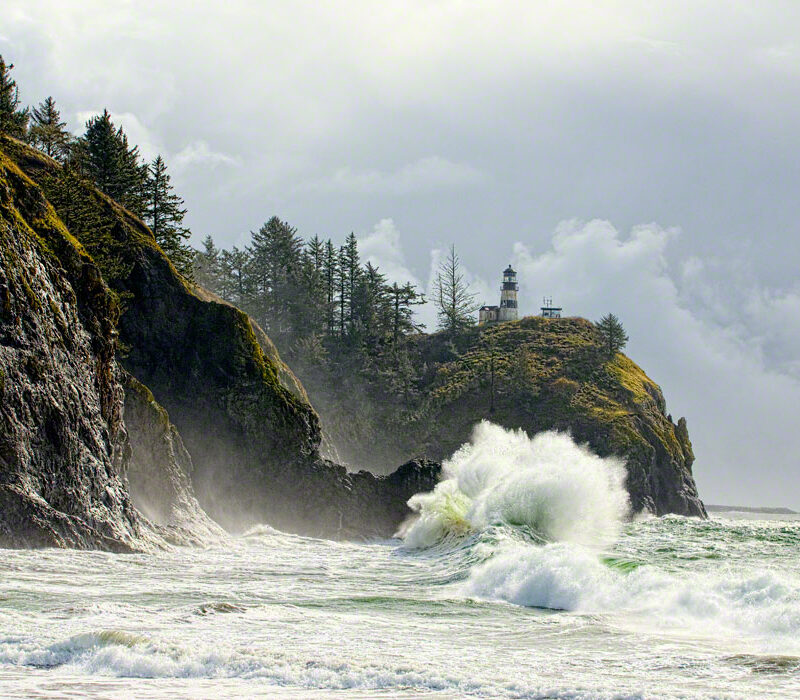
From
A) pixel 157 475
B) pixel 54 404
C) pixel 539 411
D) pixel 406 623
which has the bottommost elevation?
pixel 406 623

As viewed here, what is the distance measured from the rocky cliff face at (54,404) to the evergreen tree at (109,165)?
75.1 ft

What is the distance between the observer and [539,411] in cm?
8044

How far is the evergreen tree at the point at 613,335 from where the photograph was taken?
305 feet

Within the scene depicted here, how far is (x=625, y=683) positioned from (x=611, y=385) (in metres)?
74.5

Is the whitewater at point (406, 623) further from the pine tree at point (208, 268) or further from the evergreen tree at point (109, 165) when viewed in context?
the pine tree at point (208, 268)

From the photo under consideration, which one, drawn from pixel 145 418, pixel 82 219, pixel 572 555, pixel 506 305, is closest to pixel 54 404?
pixel 145 418

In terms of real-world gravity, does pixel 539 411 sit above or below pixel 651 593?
above

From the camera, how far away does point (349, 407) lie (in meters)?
81.8

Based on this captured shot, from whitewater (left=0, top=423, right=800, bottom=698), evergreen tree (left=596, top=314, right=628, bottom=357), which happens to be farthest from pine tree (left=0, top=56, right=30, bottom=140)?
evergreen tree (left=596, top=314, right=628, bottom=357)

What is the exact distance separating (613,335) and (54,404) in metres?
76.5

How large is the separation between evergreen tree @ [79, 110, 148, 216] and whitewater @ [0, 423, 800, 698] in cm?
2790

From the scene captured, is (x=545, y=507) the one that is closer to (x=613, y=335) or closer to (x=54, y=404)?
(x=54, y=404)

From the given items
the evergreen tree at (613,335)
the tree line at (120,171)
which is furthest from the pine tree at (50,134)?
the evergreen tree at (613,335)

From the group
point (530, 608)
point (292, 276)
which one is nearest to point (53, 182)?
point (530, 608)
